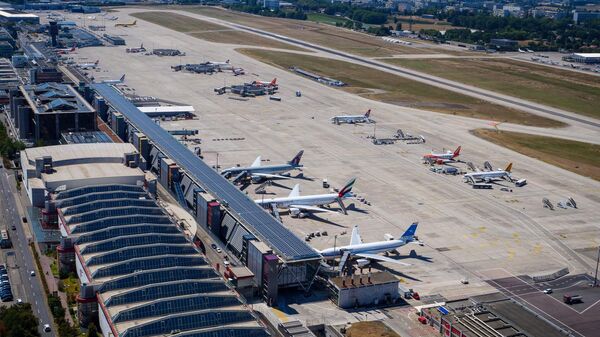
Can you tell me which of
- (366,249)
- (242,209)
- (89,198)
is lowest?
(366,249)

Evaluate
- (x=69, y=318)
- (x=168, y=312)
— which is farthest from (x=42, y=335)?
(x=168, y=312)

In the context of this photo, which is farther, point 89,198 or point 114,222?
point 89,198

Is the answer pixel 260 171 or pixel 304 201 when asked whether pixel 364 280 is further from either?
pixel 260 171

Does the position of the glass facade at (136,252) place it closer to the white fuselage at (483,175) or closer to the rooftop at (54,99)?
the rooftop at (54,99)

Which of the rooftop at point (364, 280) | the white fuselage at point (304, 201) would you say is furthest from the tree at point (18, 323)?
the white fuselage at point (304, 201)

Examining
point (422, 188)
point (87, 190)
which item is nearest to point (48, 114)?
point (87, 190)

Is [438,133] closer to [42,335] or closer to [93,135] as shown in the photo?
[93,135]
